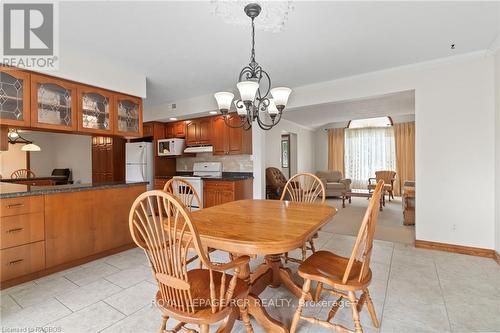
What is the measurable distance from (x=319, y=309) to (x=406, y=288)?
0.89 meters

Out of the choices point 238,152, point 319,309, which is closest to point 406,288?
point 319,309

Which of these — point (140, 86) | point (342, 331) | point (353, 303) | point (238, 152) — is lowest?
point (342, 331)

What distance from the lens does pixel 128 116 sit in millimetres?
3389

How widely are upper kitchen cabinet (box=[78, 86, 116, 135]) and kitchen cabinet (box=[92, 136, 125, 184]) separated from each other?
2.57 meters

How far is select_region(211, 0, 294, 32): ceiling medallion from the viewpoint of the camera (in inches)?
64.9

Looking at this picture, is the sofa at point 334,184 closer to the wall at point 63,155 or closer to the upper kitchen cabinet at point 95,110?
the upper kitchen cabinet at point 95,110

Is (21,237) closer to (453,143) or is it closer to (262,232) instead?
(262,232)

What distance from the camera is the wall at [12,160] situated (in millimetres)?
5574

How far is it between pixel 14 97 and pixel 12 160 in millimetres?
4802

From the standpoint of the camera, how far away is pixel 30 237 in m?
2.29

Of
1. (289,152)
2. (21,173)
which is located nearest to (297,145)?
(289,152)

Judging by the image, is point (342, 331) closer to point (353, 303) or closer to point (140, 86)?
point (353, 303)

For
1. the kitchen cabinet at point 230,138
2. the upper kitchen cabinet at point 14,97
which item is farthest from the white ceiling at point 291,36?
the kitchen cabinet at point 230,138

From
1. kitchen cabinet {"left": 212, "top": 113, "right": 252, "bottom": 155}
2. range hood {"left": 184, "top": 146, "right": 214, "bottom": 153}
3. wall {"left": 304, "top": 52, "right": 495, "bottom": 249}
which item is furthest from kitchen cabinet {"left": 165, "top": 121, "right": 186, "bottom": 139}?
wall {"left": 304, "top": 52, "right": 495, "bottom": 249}
